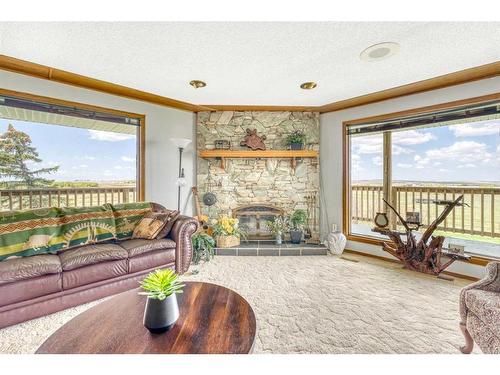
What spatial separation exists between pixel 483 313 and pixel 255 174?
3.40 m

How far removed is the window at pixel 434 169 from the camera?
3268mm

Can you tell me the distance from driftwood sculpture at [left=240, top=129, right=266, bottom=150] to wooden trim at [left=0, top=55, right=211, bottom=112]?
1.04 m

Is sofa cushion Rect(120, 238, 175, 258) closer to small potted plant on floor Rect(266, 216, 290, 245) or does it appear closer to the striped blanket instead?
the striped blanket

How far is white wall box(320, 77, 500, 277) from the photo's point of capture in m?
2.96

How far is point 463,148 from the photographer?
3.54 metres

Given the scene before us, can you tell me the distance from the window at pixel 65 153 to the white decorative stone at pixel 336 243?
3.28 m

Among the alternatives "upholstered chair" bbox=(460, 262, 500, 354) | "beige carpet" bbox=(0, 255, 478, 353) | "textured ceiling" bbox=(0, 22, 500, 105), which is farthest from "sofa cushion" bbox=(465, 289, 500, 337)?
"textured ceiling" bbox=(0, 22, 500, 105)

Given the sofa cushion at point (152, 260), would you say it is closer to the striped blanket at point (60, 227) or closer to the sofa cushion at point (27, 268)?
the striped blanket at point (60, 227)

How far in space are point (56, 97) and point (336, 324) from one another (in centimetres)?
413

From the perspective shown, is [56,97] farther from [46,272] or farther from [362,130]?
[362,130]

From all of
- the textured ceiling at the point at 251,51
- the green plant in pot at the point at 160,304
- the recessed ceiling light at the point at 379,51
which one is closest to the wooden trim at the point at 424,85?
the textured ceiling at the point at 251,51

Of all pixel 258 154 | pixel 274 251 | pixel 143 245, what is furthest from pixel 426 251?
pixel 143 245
